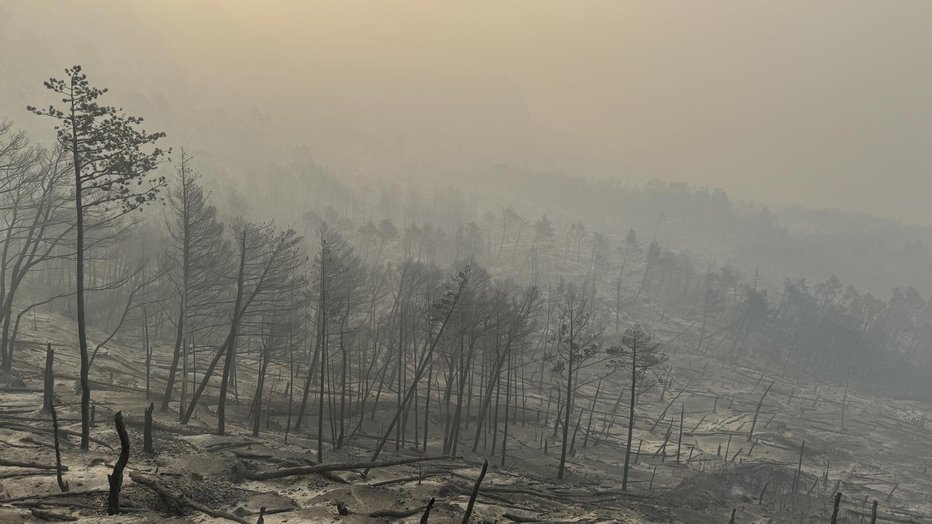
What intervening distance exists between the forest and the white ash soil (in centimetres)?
22

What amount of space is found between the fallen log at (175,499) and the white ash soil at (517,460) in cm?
23

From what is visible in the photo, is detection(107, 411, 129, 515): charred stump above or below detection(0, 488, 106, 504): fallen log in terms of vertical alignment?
above

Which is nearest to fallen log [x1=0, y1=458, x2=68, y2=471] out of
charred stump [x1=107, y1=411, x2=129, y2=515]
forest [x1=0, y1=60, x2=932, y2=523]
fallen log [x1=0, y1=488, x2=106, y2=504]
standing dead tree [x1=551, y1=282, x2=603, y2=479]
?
forest [x1=0, y1=60, x2=932, y2=523]

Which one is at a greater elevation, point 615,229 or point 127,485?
point 615,229

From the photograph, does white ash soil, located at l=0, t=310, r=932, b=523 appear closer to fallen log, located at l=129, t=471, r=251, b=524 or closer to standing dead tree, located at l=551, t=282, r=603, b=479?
fallen log, located at l=129, t=471, r=251, b=524

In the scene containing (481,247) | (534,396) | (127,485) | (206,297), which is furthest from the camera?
(481,247)

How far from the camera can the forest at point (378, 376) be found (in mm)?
17609

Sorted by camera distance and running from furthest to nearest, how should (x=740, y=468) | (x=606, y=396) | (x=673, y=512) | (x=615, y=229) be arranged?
(x=615, y=229)
(x=606, y=396)
(x=740, y=468)
(x=673, y=512)

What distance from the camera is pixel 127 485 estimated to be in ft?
46.2

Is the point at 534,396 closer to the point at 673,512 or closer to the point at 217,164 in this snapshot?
the point at 673,512

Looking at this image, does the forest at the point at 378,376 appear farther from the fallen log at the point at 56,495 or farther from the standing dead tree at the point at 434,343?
the standing dead tree at the point at 434,343

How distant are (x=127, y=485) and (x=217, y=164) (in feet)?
538

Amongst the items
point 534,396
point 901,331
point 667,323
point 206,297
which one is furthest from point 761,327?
point 206,297

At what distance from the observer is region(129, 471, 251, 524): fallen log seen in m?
13.8
